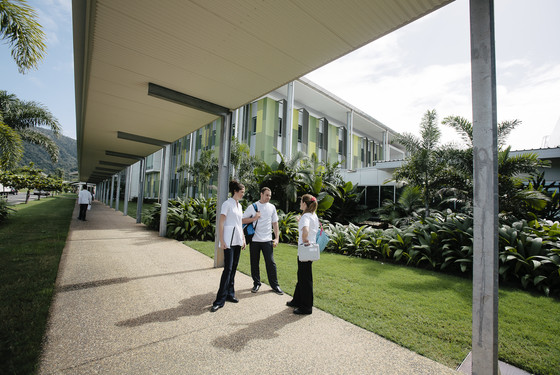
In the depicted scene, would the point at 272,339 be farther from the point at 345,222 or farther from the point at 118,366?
the point at 345,222

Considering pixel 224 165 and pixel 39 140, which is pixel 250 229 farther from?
pixel 39 140

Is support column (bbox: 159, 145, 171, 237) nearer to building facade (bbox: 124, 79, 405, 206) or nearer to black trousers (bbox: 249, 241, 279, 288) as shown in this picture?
black trousers (bbox: 249, 241, 279, 288)

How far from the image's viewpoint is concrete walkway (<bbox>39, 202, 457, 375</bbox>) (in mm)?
2564

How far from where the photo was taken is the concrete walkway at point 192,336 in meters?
2.56

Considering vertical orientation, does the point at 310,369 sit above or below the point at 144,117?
below

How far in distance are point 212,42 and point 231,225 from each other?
8.71ft

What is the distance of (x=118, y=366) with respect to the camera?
2.50m

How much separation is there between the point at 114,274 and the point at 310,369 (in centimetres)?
457

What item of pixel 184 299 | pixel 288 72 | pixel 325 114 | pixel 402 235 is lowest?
pixel 184 299

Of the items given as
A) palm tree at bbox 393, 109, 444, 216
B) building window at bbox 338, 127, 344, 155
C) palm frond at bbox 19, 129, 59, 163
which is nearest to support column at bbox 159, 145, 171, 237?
palm tree at bbox 393, 109, 444, 216

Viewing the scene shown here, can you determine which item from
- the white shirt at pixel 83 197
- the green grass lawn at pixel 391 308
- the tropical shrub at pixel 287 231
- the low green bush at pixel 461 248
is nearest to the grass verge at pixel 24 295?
the green grass lawn at pixel 391 308

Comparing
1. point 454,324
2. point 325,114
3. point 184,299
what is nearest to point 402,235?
point 454,324

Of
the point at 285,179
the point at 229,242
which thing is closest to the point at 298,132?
the point at 285,179

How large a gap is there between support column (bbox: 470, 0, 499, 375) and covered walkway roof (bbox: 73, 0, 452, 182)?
0.72 m
